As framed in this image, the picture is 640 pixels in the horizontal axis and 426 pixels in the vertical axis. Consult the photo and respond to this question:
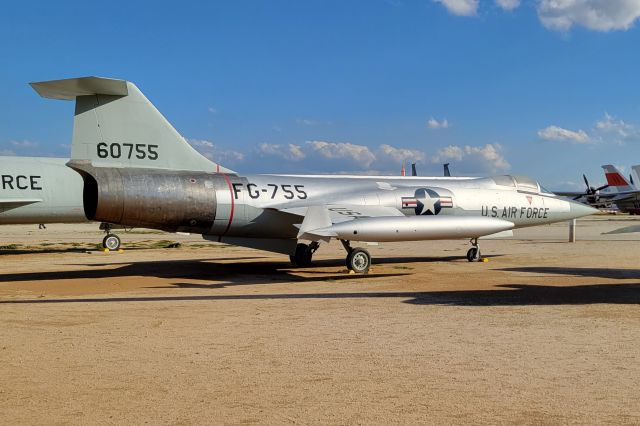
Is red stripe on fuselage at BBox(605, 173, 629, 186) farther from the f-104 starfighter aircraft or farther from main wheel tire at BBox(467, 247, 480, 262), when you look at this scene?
the f-104 starfighter aircraft

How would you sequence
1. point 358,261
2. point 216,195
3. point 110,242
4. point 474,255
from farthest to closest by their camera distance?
point 110,242, point 474,255, point 358,261, point 216,195

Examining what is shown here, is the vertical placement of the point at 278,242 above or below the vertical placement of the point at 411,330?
above

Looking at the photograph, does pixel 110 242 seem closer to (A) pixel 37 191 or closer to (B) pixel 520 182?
(A) pixel 37 191

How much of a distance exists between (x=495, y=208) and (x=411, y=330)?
11174 mm

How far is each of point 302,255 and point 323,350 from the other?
10.3m

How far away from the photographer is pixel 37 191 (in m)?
19.6

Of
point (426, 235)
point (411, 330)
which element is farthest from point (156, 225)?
point (411, 330)

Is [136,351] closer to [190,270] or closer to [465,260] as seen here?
[190,270]

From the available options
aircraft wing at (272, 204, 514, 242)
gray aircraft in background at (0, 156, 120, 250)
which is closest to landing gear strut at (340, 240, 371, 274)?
aircraft wing at (272, 204, 514, 242)

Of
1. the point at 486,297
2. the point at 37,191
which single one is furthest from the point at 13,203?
the point at 486,297

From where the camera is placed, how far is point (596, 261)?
1723 centimetres

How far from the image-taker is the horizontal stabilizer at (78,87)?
38.7 ft

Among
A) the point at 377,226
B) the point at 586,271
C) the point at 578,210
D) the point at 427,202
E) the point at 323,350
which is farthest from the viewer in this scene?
the point at 578,210

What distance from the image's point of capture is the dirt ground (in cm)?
464
